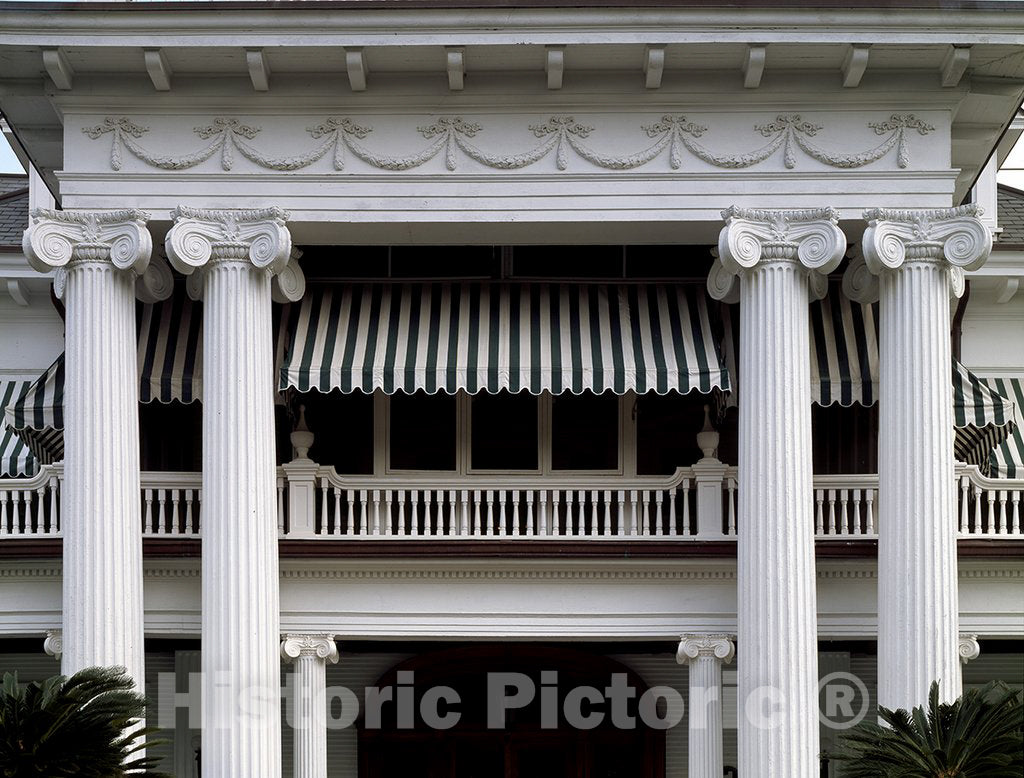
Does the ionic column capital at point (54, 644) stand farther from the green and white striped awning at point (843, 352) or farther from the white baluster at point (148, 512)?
the green and white striped awning at point (843, 352)

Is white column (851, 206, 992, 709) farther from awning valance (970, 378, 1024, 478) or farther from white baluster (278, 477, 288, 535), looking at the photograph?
white baluster (278, 477, 288, 535)

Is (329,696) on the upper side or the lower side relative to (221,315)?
lower

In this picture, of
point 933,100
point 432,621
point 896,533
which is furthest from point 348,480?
point 933,100

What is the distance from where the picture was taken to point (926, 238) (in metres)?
16.9

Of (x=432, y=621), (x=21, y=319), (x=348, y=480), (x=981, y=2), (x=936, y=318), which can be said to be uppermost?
(x=981, y=2)

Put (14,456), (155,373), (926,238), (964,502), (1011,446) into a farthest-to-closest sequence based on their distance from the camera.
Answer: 1. (1011,446)
2. (14,456)
3. (155,373)
4. (964,502)
5. (926,238)

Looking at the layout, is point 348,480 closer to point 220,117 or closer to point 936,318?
point 220,117

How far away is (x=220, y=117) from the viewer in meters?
17.4

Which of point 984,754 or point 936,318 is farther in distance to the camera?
point 936,318

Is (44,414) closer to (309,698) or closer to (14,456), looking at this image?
(14,456)

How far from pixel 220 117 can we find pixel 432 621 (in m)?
6.61

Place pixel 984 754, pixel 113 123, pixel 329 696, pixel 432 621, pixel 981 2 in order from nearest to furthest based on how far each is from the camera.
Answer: pixel 984 754
pixel 981 2
pixel 113 123
pixel 432 621
pixel 329 696

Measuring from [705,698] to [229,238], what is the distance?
794cm

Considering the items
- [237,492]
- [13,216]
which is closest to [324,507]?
[237,492]
